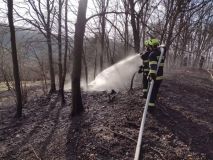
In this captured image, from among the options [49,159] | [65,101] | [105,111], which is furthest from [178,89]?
[49,159]

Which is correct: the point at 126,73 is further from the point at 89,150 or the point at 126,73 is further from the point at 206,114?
the point at 89,150

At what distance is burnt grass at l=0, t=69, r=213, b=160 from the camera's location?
18.9 feet

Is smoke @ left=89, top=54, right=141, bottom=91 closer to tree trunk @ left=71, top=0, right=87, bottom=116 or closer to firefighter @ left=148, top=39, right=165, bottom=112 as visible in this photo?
tree trunk @ left=71, top=0, right=87, bottom=116

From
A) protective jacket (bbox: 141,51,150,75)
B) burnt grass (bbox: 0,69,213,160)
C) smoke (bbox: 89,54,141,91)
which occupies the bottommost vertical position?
burnt grass (bbox: 0,69,213,160)

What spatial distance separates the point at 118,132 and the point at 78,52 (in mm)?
3194

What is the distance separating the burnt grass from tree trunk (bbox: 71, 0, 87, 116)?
14.4 inches

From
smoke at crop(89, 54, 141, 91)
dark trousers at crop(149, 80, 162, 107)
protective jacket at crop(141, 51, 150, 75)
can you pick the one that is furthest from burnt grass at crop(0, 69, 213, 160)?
smoke at crop(89, 54, 141, 91)

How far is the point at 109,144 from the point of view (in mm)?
6012

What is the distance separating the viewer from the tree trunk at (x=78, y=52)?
839 cm

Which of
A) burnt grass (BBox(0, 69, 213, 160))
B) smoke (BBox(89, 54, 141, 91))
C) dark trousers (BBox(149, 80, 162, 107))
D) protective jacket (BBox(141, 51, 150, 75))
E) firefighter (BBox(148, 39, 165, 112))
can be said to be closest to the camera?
burnt grass (BBox(0, 69, 213, 160))

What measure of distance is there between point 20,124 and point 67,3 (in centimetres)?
809

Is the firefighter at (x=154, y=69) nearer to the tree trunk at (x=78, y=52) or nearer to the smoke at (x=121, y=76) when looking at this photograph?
the tree trunk at (x=78, y=52)

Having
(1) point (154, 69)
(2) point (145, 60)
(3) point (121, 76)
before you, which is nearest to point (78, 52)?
(2) point (145, 60)

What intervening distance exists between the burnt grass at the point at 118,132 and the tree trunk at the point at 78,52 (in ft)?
1.20
